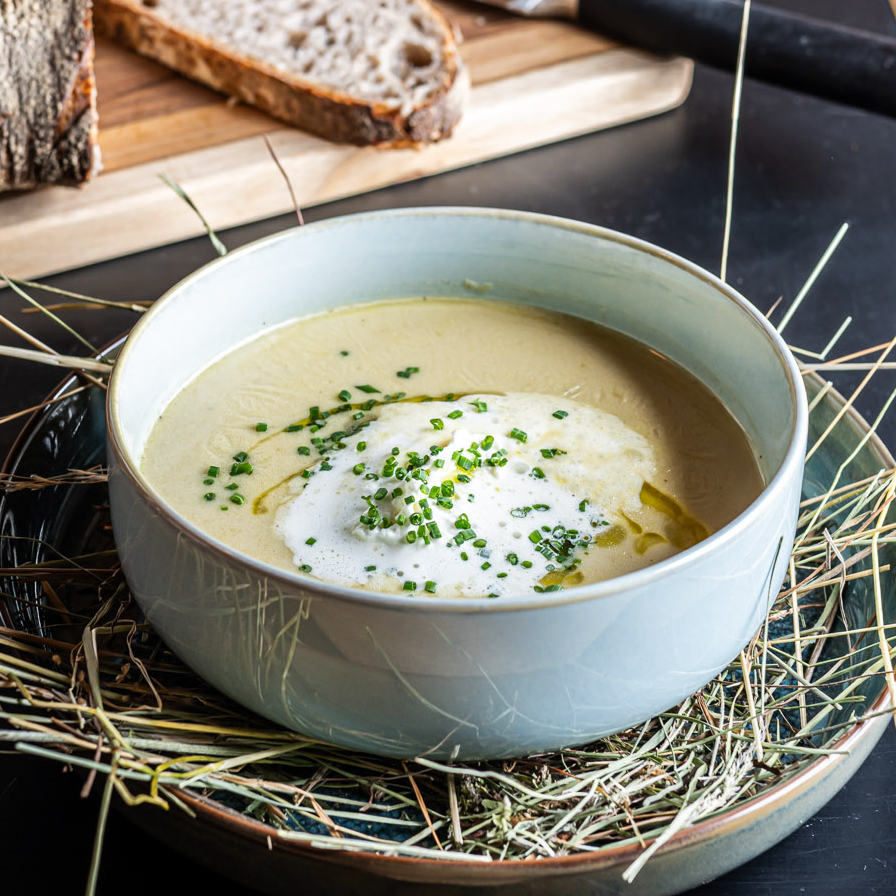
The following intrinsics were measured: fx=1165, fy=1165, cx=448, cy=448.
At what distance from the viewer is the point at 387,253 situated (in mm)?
1229

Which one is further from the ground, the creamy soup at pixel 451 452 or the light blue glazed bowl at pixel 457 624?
the light blue glazed bowl at pixel 457 624

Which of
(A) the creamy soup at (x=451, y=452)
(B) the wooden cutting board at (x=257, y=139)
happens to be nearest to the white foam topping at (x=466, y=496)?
(A) the creamy soup at (x=451, y=452)

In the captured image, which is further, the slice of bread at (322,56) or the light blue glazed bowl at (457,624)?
the slice of bread at (322,56)

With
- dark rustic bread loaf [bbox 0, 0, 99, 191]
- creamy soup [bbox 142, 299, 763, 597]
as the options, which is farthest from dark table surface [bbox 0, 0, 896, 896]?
creamy soup [bbox 142, 299, 763, 597]

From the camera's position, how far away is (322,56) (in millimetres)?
1989

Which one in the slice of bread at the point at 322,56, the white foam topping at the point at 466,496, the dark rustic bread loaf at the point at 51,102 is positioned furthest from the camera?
the slice of bread at the point at 322,56

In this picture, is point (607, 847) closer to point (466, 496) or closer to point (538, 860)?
point (538, 860)

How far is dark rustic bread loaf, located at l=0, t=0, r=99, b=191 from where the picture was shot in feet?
5.41

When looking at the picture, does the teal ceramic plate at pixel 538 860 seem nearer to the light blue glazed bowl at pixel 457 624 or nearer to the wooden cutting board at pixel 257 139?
the light blue glazed bowl at pixel 457 624

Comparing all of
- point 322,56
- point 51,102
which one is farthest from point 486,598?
point 322,56

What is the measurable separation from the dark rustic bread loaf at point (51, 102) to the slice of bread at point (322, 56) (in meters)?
0.30

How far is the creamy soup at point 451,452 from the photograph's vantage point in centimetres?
94

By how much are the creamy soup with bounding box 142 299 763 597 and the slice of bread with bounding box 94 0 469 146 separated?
2.23ft

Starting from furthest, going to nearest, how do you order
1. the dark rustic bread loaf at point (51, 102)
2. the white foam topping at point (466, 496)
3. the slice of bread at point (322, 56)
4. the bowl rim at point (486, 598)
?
the slice of bread at point (322, 56) < the dark rustic bread loaf at point (51, 102) < the white foam topping at point (466, 496) < the bowl rim at point (486, 598)
